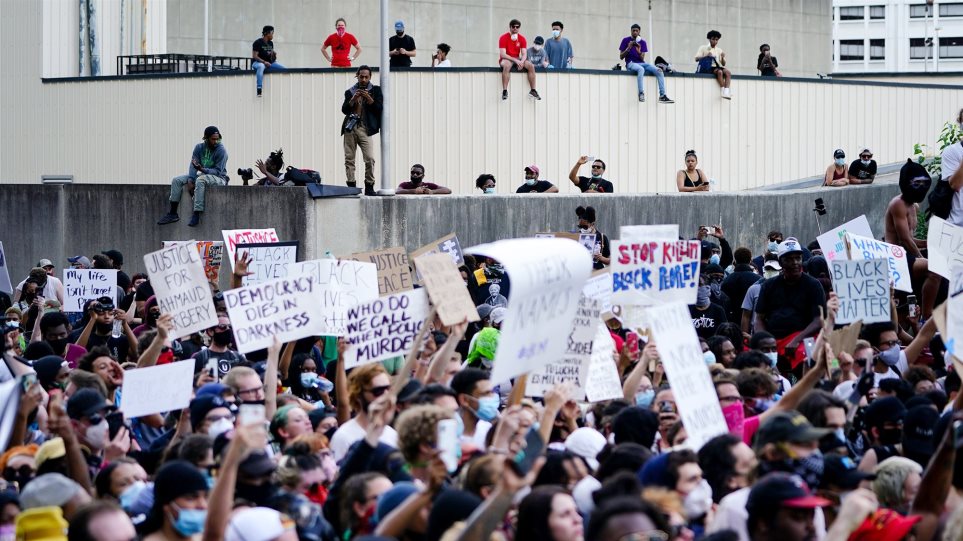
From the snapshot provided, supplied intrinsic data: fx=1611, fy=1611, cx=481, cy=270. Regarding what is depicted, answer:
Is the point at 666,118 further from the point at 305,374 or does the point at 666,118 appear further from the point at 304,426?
the point at 304,426

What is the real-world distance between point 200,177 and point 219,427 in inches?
557

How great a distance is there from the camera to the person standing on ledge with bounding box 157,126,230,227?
22.1 meters

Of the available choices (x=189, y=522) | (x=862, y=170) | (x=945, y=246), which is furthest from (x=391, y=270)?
(x=862, y=170)

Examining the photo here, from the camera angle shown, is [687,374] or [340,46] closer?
[687,374]

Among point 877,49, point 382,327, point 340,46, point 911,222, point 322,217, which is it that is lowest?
point 382,327

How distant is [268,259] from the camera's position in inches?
582

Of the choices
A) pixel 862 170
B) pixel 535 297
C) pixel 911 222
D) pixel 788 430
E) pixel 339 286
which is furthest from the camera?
pixel 862 170

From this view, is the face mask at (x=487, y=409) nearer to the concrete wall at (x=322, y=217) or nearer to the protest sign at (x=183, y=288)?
the protest sign at (x=183, y=288)

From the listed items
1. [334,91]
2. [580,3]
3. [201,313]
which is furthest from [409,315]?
[580,3]

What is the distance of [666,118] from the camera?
28.0 meters

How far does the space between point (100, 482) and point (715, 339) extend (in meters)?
5.83

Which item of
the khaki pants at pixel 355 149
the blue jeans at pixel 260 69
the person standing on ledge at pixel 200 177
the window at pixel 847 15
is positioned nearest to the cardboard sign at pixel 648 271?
the person standing on ledge at pixel 200 177

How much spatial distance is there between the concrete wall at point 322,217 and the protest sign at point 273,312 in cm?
1030

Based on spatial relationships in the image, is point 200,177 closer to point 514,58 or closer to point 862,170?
point 514,58
